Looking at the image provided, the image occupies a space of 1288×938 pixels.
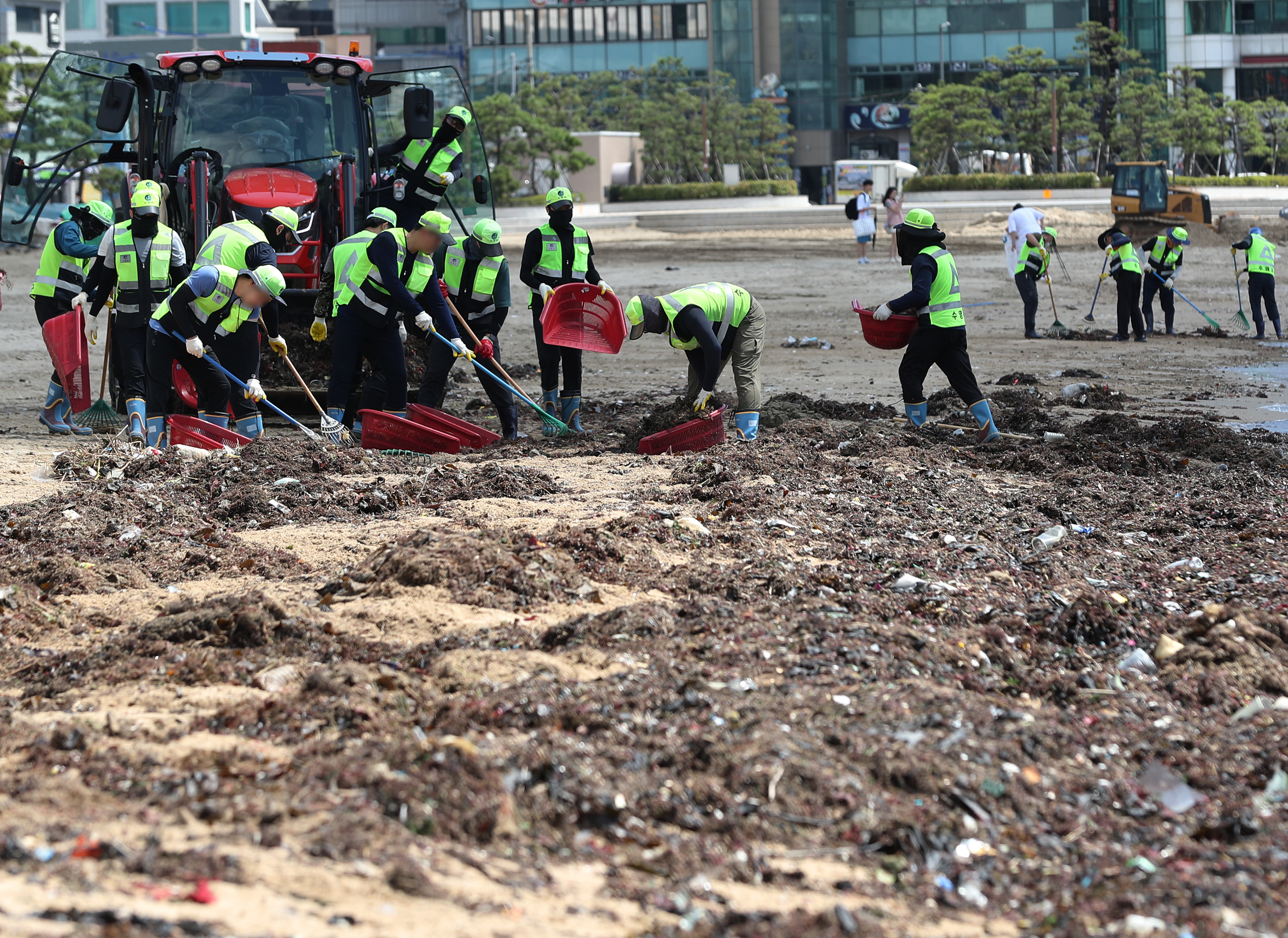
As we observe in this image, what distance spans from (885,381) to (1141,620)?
798 cm

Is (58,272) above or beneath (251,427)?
above

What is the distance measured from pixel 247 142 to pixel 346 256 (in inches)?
77.8

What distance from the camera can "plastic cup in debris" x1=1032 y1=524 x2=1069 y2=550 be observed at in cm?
662

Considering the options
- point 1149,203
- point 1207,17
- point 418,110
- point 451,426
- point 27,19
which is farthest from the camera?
point 27,19

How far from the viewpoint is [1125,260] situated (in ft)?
54.6

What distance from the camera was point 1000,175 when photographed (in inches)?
1622

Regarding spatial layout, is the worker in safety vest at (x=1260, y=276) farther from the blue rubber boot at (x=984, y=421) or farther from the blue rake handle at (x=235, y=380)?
the blue rake handle at (x=235, y=380)

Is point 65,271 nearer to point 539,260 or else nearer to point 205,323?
point 205,323

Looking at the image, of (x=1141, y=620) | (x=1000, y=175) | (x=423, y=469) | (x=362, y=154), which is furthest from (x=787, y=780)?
(x=1000, y=175)

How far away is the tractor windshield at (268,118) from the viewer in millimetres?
10148

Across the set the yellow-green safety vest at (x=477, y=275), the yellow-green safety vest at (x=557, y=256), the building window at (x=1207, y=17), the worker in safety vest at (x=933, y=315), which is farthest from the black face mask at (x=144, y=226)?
the building window at (x=1207, y=17)

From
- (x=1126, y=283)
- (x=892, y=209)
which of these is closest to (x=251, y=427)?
(x=1126, y=283)

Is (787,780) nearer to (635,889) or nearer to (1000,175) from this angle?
(635,889)

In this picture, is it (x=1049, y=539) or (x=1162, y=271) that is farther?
(x=1162, y=271)
